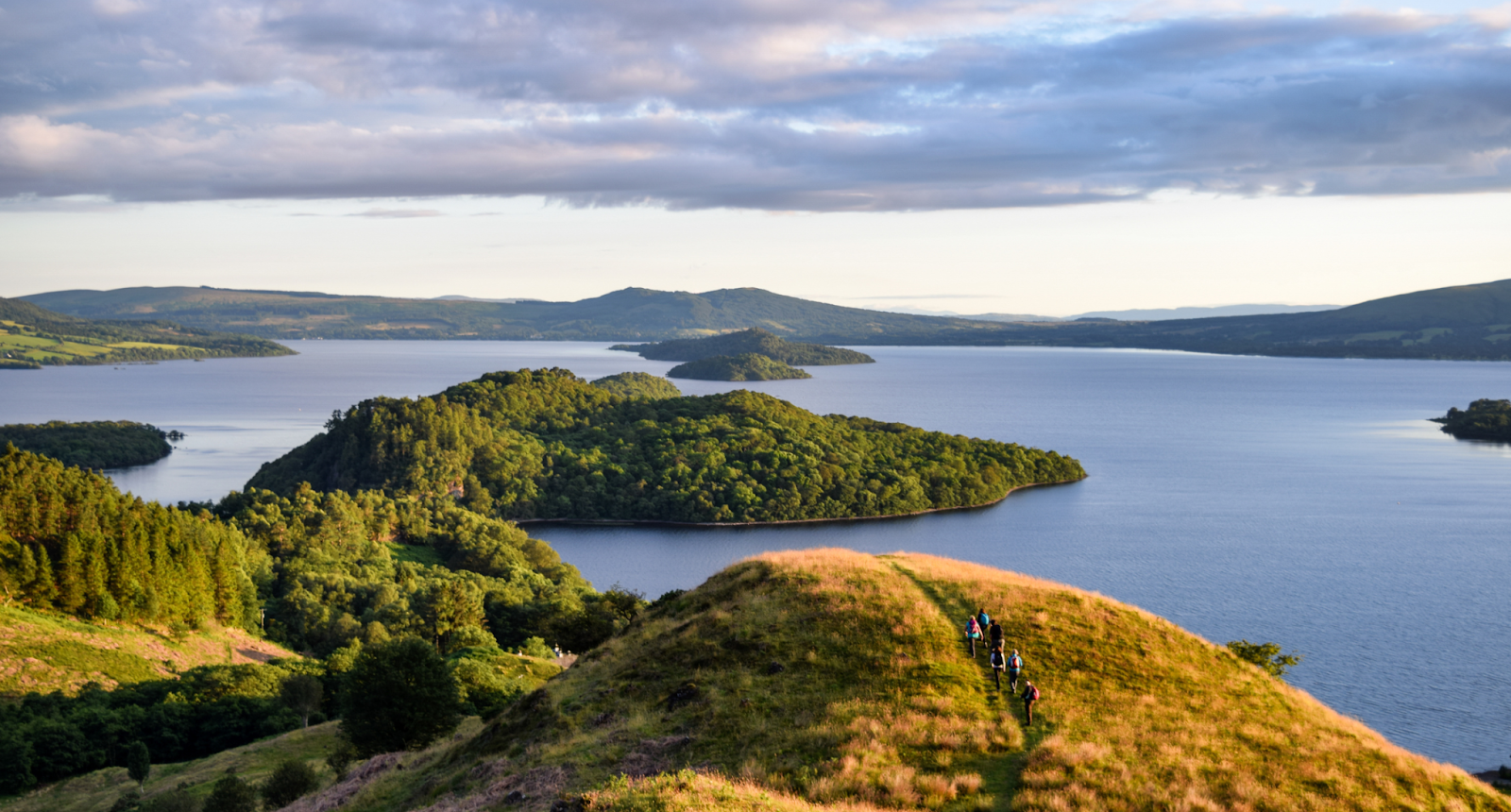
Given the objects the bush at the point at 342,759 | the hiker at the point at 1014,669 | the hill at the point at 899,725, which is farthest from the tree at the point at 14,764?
the hiker at the point at 1014,669

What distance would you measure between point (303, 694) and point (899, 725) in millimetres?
48809

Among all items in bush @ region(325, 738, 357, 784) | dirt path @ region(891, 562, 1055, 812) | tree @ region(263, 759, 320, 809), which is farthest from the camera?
bush @ region(325, 738, 357, 784)

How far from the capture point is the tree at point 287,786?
142ft

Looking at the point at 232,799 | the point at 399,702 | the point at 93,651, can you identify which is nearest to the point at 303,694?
the point at 399,702

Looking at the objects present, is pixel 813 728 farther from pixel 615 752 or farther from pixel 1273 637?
pixel 1273 637

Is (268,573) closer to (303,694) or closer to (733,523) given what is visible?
(303,694)

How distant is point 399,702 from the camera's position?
47.2 metres

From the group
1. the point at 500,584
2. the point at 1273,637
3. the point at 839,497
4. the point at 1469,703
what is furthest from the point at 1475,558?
the point at 500,584

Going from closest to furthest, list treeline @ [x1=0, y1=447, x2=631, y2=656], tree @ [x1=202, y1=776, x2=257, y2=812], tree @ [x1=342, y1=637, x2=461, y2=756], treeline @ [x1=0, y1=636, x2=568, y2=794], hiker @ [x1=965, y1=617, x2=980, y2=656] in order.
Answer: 1. hiker @ [x1=965, y1=617, x2=980, y2=656]
2. tree @ [x1=202, y1=776, x2=257, y2=812]
3. tree @ [x1=342, y1=637, x2=461, y2=756]
4. treeline @ [x1=0, y1=636, x2=568, y2=794]
5. treeline @ [x1=0, y1=447, x2=631, y2=656]

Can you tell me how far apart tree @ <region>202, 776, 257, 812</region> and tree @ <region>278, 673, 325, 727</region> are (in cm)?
2320

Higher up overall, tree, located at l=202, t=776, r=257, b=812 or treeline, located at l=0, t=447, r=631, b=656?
tree, located at l=202, t=776, r=257, b=812

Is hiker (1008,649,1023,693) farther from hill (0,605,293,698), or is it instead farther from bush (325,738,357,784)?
hill (0,605,293,698)

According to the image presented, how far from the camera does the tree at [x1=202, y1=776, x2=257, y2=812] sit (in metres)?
41.5

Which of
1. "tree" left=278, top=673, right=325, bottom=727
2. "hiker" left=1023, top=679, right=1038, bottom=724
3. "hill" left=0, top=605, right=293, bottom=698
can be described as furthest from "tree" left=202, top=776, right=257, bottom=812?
"hill" left=0, top=605, right=293, bottom=698
